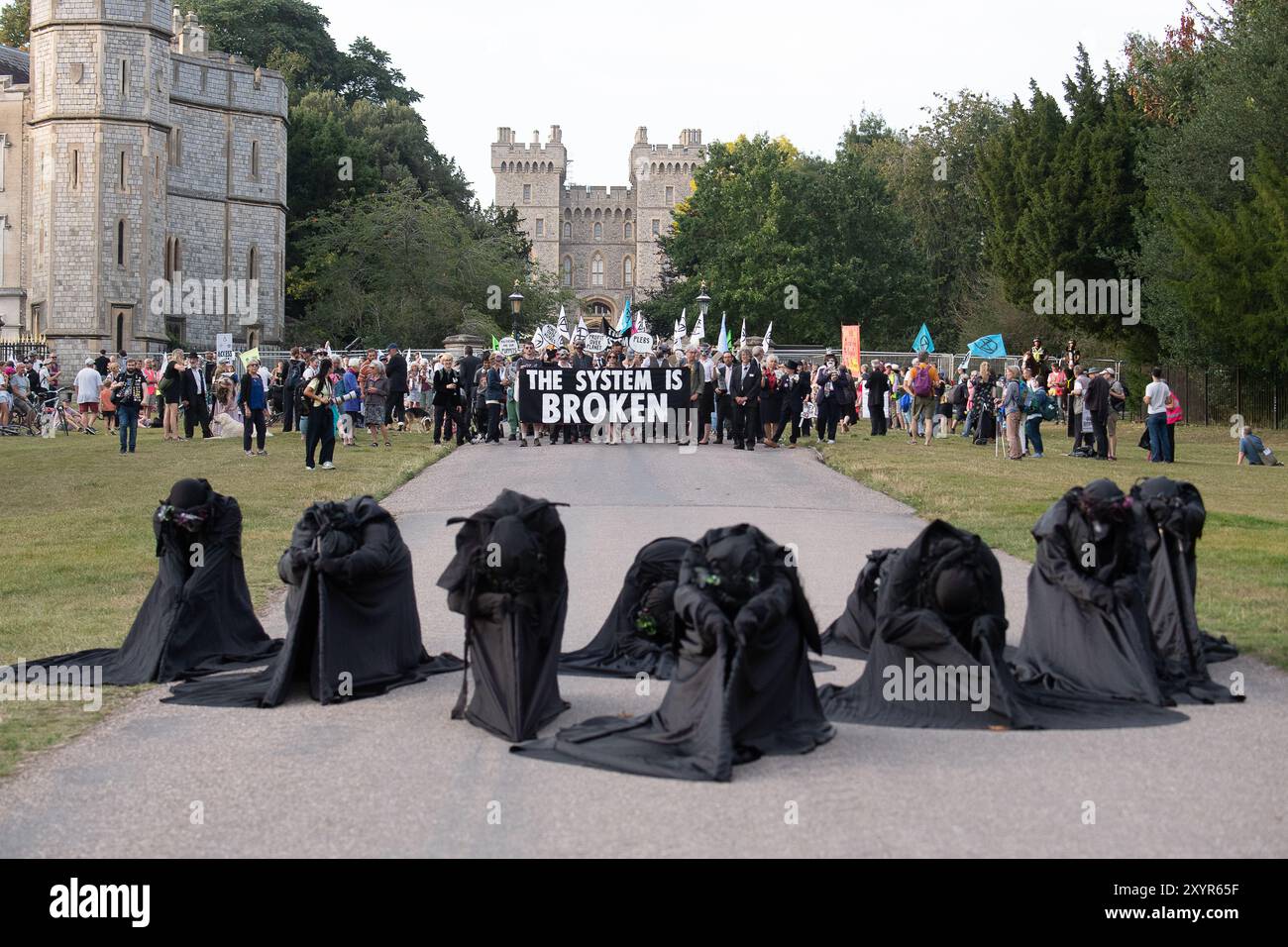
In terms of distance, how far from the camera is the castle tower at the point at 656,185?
454ft

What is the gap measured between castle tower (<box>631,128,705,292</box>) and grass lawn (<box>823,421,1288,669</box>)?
106 meters

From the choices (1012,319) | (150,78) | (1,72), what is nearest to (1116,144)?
(1012,319)

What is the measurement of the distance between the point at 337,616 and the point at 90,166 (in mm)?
57328

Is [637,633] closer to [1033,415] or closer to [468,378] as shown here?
[1033,415]

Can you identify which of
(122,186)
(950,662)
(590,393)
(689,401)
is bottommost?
(950,662)

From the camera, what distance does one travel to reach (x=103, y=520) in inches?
698

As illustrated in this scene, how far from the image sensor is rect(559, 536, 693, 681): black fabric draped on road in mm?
9531

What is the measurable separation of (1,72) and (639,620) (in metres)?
71.4

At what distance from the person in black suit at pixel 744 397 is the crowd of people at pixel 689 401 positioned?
26 millimetres

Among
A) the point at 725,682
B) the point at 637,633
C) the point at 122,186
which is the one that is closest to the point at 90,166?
the point at 122,186

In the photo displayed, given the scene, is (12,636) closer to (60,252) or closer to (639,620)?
(639,620)

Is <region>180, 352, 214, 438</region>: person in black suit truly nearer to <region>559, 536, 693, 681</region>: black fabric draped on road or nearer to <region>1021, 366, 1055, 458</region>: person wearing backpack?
<region>1021, 366, 1055, 458</region>: person wearing backpack

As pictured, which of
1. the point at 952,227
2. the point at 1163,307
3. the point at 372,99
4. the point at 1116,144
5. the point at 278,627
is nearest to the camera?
the point at 278,627

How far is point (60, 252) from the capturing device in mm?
60656
